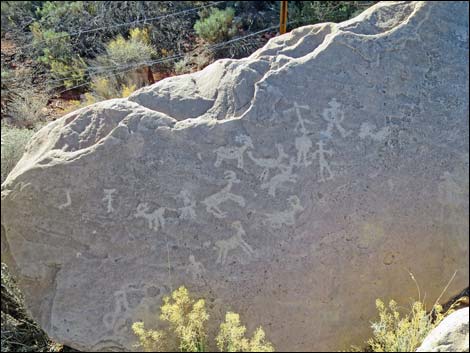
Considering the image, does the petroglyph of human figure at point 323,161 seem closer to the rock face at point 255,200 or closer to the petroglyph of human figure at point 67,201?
the rock face at point 255,200

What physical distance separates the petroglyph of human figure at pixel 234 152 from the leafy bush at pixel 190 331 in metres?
0.78

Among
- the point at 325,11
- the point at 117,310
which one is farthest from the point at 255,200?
the point at 325,11

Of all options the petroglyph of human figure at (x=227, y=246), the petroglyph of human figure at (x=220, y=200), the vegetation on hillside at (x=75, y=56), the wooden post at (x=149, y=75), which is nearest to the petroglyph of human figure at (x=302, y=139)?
the petroglyph of human figure at (x=220, y=200)

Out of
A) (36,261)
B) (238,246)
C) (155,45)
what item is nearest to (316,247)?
(238,246)

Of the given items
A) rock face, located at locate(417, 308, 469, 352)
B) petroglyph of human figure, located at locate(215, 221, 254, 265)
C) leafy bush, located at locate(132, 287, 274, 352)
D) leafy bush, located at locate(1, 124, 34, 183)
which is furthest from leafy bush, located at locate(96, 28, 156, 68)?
rock face, located at locate(417, 308, 469, 352)

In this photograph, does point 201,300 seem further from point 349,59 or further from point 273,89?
point 349,59

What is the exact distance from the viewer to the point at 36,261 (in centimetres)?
340

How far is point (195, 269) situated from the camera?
132 inches

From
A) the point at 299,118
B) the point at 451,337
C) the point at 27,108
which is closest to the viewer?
the point at 451,337

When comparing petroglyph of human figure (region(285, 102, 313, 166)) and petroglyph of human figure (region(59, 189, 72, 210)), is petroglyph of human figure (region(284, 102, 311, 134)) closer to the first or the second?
petroglyph of human figure (region(285, 102, 313, 166))

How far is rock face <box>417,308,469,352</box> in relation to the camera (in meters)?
2.73

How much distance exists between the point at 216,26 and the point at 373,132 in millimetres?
2618

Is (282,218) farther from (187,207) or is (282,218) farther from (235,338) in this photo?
(235,338)

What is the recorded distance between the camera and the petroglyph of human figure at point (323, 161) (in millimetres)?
3418
